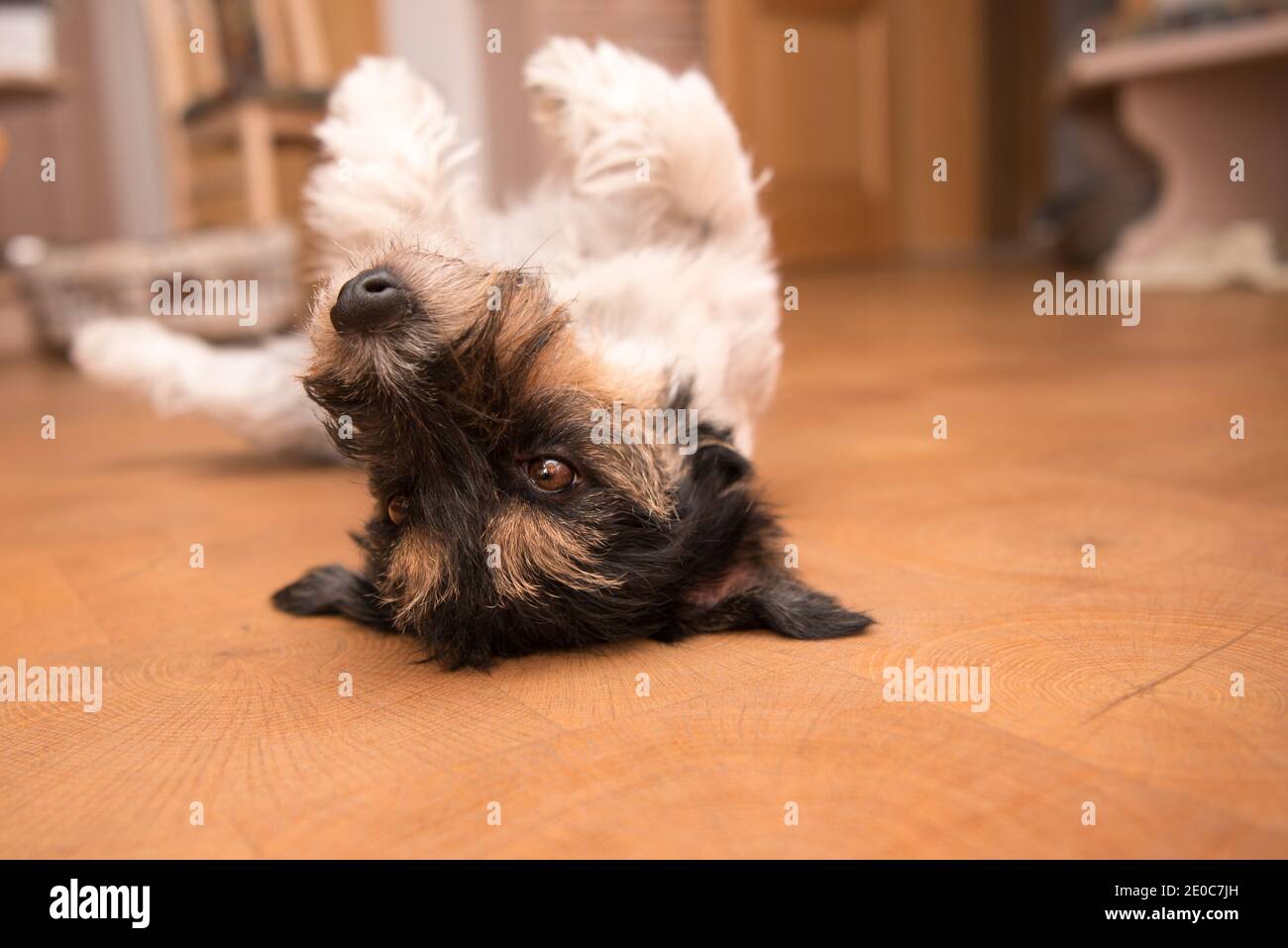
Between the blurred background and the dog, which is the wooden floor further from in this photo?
the blurred background

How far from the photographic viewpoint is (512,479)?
1360mm

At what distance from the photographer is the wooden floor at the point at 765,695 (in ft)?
3.37

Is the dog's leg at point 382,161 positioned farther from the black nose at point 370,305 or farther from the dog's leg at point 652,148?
the black nose at point 370,305

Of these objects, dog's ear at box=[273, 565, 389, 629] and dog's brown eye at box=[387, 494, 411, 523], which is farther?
dog's ear at box=[273, 565, 389, 629]

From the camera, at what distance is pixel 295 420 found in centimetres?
280

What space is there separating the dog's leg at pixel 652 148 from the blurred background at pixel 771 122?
1240 mm

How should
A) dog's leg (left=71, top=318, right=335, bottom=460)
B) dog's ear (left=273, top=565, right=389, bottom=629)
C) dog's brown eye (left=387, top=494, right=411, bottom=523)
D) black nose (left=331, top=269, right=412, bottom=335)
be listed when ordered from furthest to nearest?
dog's leg (left=71, top=318, right=335, bottom=460)
dog's ear (left=273, top=565, right=389, bottom=629)
dog's brown eye (left=387, top=494, right=411, bottom=523)
black nose (left=331, top=269, right=412, bottom=335)

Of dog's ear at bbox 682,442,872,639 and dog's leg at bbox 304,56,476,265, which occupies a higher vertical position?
dog's leg at bbox 304,56,476,265

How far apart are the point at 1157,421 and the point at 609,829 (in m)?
2.26

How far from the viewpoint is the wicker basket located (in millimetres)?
6043

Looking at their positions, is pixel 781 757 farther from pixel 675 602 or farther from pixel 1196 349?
pixel 1196 349

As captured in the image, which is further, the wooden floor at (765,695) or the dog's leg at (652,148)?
the dog's leg at (652,148)

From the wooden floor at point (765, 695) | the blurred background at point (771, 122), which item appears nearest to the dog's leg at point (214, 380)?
the wooden floor at point (765, 695)

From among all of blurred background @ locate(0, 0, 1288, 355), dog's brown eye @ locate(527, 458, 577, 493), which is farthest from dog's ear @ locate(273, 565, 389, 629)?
blurred background @ locate(0, 0, 1288, 355)
